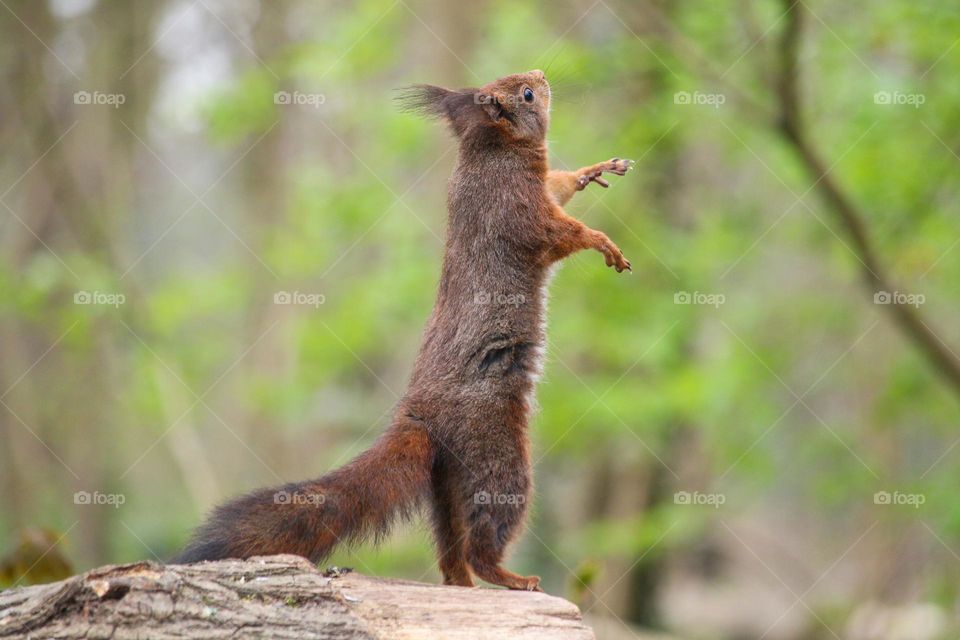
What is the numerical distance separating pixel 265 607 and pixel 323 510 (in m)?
0.52

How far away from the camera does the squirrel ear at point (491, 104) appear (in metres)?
5.12

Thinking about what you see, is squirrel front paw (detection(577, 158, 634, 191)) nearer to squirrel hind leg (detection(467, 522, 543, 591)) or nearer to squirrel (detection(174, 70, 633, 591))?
squirrel (detection(174, 70, 633, 591))

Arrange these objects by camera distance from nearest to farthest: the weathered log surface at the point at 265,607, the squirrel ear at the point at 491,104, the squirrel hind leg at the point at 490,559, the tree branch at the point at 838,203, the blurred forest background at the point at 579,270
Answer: the weathered log surface at the point at 265,607, the squirrel hind leg at the point at 490,559, the squirrel ear at the point at 491,104, the tree branch at the point at 838,203, the blurred forest background at the point at 579,270

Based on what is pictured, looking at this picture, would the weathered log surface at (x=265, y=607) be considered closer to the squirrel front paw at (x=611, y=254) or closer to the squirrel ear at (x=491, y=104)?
the squirrel front paw at (x=611, y=254)

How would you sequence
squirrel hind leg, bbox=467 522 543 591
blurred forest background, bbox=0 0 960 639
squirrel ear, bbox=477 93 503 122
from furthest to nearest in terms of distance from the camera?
1. blurred forest background, bbox=0 0 960 639
2. squirrel ear, bbox=477 93 503 122
3. squirrel hind leg, bbox=467 522 543 591

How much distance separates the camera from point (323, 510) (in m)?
4.21

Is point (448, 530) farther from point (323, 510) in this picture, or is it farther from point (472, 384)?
point (323, 510)

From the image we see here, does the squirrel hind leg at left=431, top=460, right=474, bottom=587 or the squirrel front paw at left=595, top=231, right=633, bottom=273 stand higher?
the squirrel front paw at left=595, top=231, right=633, bottom=273

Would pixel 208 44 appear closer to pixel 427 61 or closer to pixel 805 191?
pixel 427 61

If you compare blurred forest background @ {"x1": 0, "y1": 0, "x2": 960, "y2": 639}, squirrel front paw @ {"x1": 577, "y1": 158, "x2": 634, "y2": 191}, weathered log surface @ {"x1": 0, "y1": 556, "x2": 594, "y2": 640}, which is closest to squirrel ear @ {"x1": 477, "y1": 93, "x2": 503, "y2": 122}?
squirrel front paw @ {"x1": 577, "y1": 158, "x2": 634, "y2": 191}

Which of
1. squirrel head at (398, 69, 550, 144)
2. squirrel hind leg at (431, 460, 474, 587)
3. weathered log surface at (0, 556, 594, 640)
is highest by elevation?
squirrel head at (398, 69, 550, 144)

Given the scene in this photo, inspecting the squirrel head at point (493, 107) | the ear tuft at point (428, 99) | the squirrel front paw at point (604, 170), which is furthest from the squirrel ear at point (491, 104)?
the squirrel front paw at point (604, 170)

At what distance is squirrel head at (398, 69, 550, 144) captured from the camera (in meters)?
5.14

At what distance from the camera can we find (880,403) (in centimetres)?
1222
